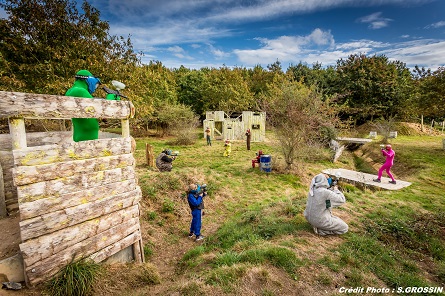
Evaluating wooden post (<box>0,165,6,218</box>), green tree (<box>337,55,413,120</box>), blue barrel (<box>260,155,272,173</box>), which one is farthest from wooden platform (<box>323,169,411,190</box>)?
green tree (<box>337,55,413,120</box>)

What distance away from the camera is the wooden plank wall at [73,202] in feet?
8.61

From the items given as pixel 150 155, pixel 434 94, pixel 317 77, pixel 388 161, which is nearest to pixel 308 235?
pixel 388 161

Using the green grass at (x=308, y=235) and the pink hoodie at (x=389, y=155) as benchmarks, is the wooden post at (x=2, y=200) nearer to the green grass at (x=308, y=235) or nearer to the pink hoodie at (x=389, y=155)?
the green grass at (x=308, y=235)

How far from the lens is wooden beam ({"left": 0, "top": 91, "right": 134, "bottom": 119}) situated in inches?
96.5

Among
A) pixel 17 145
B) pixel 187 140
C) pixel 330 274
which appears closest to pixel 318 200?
pixel 330 274

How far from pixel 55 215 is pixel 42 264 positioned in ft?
→ 2.01

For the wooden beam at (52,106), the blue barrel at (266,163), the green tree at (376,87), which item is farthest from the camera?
the green tree at (376,87)

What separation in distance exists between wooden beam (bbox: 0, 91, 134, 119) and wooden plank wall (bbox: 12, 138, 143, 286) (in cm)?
40

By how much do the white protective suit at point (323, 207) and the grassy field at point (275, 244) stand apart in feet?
0.72

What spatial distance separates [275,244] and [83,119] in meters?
4.15

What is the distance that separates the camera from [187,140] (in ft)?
63.8

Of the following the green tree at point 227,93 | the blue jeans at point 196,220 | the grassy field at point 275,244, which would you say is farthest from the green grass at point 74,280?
the green tree at point 227,93

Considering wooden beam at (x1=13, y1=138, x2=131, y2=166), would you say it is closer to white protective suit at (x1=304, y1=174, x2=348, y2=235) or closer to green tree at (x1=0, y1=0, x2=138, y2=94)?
white protective suit at (x1=304, y1=174, x2=348, y2=235)

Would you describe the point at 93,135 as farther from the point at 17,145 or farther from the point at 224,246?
the point at 224,246
